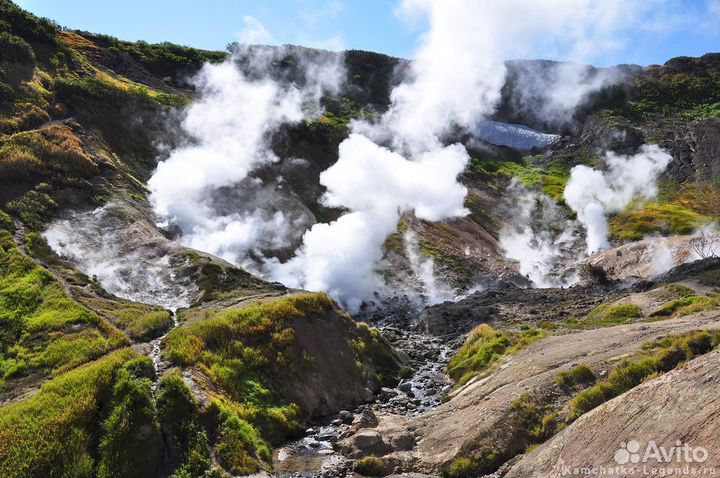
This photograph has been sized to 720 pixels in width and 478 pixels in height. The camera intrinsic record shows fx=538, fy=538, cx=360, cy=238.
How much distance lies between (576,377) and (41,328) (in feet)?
78.5

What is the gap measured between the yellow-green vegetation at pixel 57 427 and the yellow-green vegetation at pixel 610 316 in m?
27.5

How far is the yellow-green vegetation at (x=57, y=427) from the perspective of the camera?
1720 centimetres

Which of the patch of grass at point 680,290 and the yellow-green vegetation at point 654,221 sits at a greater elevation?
the yellow-green vegetation at point 654,221

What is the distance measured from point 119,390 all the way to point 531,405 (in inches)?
598

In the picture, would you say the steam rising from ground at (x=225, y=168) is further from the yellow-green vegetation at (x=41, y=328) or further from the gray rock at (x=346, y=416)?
the gray rock at (x=346, y=416)

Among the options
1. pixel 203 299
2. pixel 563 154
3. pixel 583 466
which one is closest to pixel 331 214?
pixel 203 299

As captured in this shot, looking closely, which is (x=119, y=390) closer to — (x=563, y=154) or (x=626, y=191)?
(x=626, y=191)

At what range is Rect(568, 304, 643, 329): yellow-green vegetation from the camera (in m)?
34.1

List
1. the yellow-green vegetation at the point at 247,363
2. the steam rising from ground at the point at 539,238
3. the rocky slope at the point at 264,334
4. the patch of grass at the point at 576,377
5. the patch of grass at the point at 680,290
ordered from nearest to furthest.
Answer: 1. the rocky slope at the point at 264,334
2. the patch of grass at the point at 576,377
3. the yellow-green vegetation at the point at 247,363
4. the patch of grass at the point at 680,290
5. the steam rising from ground at the point at 539,238

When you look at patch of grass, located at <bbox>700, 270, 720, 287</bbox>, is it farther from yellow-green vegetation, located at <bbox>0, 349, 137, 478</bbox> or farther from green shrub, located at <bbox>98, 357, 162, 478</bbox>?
yellow-green vegetation, located at <bbox>0, 349, 137, 478</bbox>

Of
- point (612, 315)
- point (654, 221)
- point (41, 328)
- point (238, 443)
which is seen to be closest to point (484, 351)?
point (612, 315)

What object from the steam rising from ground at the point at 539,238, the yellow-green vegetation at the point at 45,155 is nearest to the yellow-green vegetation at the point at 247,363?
the yellow-green vegetation at the point at 45,155

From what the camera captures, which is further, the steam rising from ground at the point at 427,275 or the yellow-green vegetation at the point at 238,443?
the steam rising from ground at the point at 427,275

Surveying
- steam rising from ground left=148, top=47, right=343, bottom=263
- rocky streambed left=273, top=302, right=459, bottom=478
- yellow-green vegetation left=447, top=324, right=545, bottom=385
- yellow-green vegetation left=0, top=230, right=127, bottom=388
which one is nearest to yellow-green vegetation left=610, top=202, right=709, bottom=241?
steam rising from ground left=148, top=47, right=343, bottom=263
